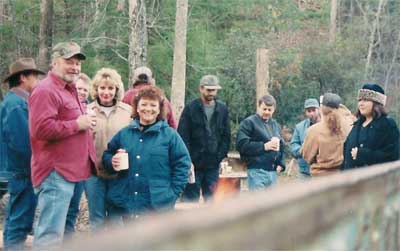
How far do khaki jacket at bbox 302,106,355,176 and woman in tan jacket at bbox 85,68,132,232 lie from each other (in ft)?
7.36

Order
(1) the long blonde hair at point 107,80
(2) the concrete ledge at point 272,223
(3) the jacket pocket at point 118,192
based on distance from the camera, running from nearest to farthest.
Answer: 1. (2) the concrete ledge at point 272,223
2. (3) the jacket pocket at point 118,192
3. (1) the long blonde hair at point 107,80

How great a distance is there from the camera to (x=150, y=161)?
21.1ft

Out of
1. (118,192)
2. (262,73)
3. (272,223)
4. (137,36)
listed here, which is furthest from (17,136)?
(262,73)

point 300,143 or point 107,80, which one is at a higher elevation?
point 107,80

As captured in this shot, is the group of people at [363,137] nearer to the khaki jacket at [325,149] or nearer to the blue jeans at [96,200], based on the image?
the khaki jacket at [325,149]

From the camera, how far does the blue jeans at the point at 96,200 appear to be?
7094mm

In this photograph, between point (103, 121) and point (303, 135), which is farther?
point (303, 135)

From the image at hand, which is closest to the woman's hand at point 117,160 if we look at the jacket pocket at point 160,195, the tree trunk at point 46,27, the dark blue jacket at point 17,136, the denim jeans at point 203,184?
the jacket pocket at point 160,195

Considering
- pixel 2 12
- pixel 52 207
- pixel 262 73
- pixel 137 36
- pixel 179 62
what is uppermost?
pixel 2 12

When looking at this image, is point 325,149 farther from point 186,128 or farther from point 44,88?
point 44,88

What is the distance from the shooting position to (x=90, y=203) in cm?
717

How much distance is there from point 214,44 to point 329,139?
21.1 metres

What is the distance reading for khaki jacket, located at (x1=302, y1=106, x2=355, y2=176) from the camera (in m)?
8.37

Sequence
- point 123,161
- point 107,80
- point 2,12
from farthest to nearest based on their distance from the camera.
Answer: point 2,12 → point 107,80 → point 123,161
